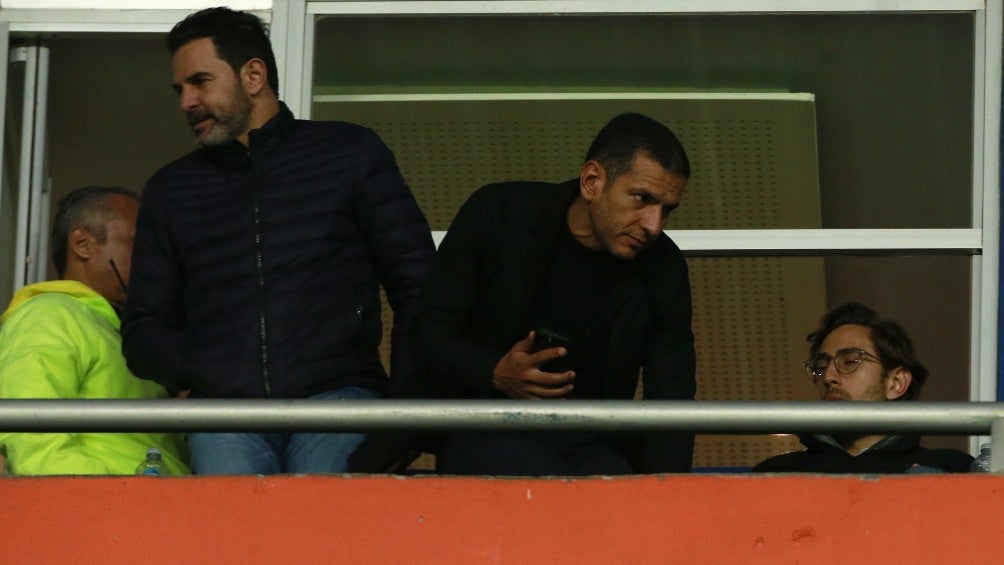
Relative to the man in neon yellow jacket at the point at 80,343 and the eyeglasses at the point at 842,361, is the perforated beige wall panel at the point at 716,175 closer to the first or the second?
the eyeglasses at the point at 842,361

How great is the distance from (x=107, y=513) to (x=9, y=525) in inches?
8.7

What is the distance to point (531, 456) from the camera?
4.91 meters

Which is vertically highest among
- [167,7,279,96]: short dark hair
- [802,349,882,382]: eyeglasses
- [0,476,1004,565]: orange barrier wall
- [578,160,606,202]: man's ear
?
[167,7,279,96]: short dark hair

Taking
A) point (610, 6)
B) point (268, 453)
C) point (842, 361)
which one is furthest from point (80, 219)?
point (842, 361)

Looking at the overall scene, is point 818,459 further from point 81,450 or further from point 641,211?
point 81,450

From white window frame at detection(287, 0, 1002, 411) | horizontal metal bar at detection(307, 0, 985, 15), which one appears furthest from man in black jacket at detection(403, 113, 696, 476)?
horizontal metal bar at detection(307, 0, 985, 15)

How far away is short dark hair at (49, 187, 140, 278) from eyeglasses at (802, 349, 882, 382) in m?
2.01

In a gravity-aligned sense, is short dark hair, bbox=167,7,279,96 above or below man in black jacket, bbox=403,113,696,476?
above

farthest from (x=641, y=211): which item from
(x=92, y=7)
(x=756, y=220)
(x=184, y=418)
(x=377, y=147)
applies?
(x=92, y=7)

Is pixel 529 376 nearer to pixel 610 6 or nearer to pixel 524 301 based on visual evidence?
pixel 524 301

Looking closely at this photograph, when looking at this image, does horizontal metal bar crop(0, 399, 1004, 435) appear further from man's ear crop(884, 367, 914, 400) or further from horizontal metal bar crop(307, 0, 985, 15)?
horizontal metal bar crop(307, 0, 985, 15)

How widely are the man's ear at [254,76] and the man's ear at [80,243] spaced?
68 centimetres

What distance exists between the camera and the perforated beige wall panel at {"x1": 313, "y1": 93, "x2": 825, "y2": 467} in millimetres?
6965

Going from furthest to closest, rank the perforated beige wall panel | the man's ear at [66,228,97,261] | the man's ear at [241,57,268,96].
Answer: the perforated beige wall panel, the man's ear at [66,228,97,261], the man's ear at [241,57,268,96]
